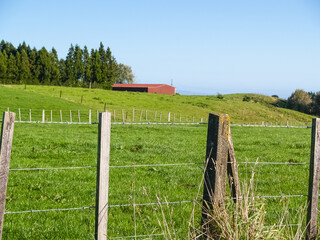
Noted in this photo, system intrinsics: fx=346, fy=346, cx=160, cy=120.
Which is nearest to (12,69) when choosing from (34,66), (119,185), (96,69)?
(34,66)

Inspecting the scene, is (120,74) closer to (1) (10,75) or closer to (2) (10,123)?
(1) (10,75)

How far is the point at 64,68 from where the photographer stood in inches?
4151

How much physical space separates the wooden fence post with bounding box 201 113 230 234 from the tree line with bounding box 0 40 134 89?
321ft

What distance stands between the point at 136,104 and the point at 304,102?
193ft

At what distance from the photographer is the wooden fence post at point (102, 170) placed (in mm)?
3635

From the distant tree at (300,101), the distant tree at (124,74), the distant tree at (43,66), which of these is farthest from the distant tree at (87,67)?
the distant tree at (300,101)

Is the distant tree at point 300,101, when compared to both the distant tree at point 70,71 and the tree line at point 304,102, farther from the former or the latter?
the distant tree at point 70,71

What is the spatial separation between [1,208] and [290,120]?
77290 millimetres

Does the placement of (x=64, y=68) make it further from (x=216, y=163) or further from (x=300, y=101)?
(x=216, y=163)

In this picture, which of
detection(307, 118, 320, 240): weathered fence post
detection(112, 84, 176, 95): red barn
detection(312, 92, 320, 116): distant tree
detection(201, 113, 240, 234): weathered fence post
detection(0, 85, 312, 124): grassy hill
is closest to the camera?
detection(201, 113, 240, 234): weathered fence post

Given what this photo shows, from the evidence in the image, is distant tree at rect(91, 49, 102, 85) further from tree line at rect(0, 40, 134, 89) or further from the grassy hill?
the grassy hill

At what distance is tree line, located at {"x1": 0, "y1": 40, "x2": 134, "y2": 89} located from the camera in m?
98.7

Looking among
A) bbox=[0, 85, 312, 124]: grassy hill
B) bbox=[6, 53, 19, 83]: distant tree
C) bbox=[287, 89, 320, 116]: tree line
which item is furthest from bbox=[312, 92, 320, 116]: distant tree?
bbox=[6, 53, 19, 83]: distant tree

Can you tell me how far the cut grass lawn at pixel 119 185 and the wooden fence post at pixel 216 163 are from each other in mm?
347
